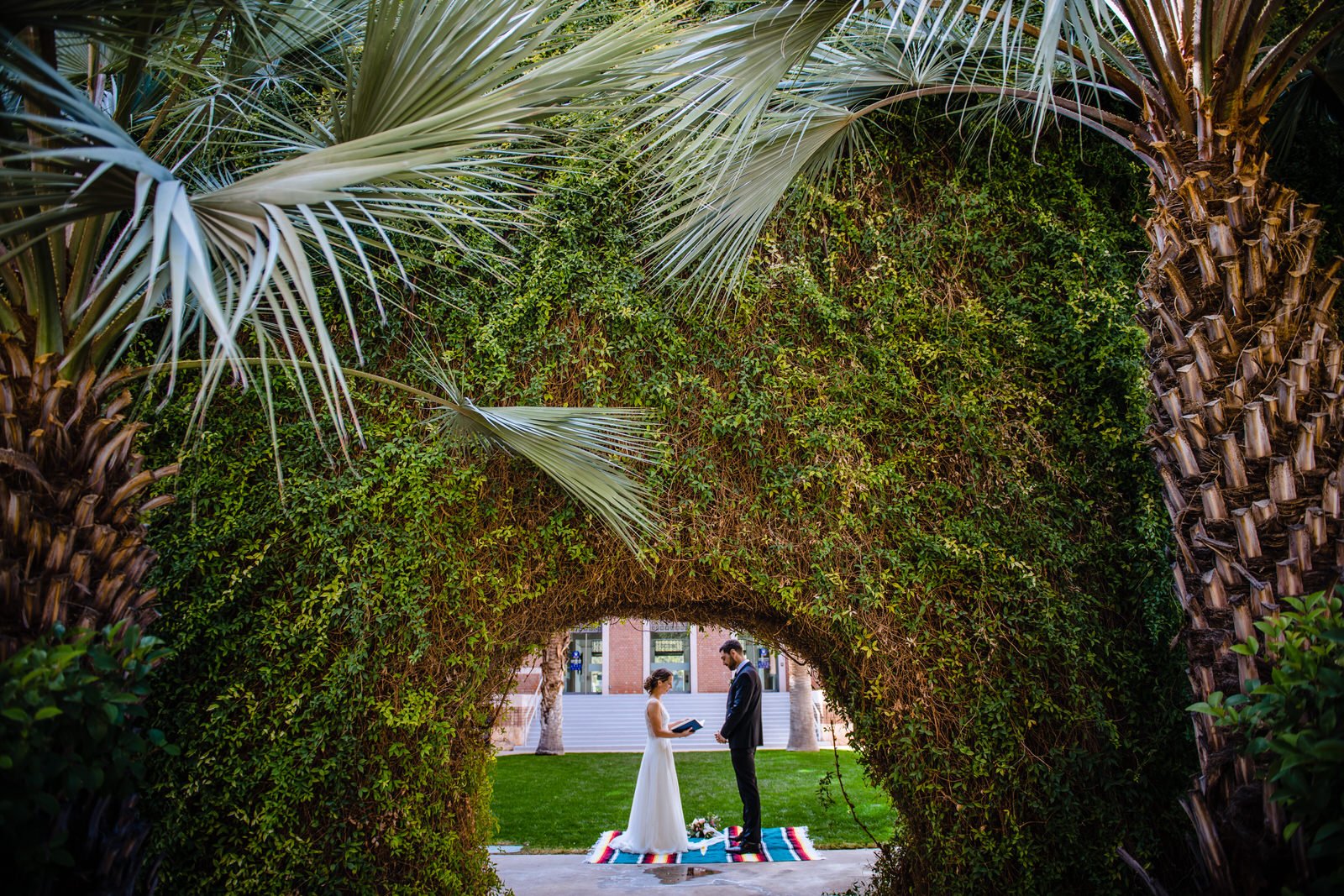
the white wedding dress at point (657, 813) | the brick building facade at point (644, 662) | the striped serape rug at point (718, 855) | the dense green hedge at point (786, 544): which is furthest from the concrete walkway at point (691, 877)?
the brick building facade at point (644, 662)

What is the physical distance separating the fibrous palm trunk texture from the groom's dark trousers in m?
4.78

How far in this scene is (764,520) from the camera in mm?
4453

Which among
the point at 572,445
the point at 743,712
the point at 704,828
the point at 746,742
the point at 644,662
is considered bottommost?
the point at 704,828

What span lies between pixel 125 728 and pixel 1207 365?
3.87 m

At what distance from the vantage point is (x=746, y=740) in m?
6.86

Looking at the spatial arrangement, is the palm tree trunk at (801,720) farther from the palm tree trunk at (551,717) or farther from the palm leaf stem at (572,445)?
the palm leaf stem at (572,445)

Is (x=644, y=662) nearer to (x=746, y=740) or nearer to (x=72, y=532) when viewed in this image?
(x=746, y=740)

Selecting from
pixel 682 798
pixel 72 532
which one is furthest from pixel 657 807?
pixel 72 532

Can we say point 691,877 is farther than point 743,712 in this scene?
No

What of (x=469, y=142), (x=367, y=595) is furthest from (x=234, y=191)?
(x=367, y=595)

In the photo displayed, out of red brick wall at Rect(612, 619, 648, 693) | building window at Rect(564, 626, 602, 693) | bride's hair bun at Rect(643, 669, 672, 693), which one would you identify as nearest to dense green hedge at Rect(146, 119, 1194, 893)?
bride's hair bun at Rect(643, 669, 672, 693)

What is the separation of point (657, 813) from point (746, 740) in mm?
983

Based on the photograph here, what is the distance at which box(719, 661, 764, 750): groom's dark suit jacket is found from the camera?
6879 mm

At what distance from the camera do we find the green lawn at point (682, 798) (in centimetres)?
788
